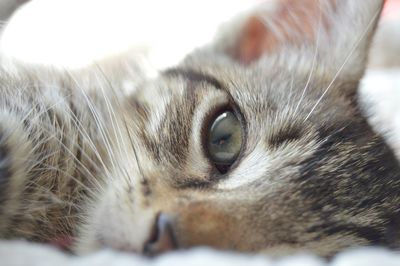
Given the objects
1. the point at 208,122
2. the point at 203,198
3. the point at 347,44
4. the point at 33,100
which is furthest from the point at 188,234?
the point at 347,44

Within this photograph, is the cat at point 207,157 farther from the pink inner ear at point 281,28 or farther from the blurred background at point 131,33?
the blurred background at point 131,33

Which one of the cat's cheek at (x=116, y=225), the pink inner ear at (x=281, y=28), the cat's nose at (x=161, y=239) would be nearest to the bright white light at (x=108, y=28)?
the pink inner ear at (x=281, y=28)

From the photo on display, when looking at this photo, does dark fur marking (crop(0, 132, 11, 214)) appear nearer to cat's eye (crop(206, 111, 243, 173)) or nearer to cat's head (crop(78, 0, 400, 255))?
cat's head (crop(78, 0, 400, 255))

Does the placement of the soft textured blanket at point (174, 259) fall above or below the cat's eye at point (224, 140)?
below

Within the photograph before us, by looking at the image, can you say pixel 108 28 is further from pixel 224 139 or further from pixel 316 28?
pixel 224 139

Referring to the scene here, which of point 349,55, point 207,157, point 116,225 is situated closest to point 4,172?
point 116,225

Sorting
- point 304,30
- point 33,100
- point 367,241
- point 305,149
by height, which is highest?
point 304,30

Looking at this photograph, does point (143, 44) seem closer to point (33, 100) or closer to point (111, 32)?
point (111, 32)
